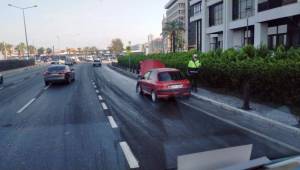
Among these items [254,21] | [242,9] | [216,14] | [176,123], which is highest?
[216,14]

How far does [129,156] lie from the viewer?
20.8 ft

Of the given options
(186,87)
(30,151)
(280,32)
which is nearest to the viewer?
(30,151)

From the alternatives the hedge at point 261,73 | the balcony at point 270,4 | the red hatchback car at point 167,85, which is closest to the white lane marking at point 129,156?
the hedge at point 261,73

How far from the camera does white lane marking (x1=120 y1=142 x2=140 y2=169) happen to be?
5816 mm

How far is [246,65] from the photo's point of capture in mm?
13141

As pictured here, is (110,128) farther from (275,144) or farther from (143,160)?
(275,144)

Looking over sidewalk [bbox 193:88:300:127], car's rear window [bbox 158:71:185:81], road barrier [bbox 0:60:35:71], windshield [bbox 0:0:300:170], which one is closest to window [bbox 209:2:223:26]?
windshield [bbox 0:0:300:170]

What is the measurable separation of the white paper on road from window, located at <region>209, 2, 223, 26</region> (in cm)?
4010

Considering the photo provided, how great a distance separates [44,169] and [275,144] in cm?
502

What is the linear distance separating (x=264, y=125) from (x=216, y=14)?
36.2 m

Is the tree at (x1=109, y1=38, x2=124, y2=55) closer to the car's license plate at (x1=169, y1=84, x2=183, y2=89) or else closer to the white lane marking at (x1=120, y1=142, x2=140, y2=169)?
the car's license plate at (x1=169, y1=84, x2=183, y2=89)

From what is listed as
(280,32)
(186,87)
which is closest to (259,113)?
(186,87)

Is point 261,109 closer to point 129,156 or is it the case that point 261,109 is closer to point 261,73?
point 261,73

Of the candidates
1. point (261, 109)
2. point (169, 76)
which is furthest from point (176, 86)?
point (261, 109)
